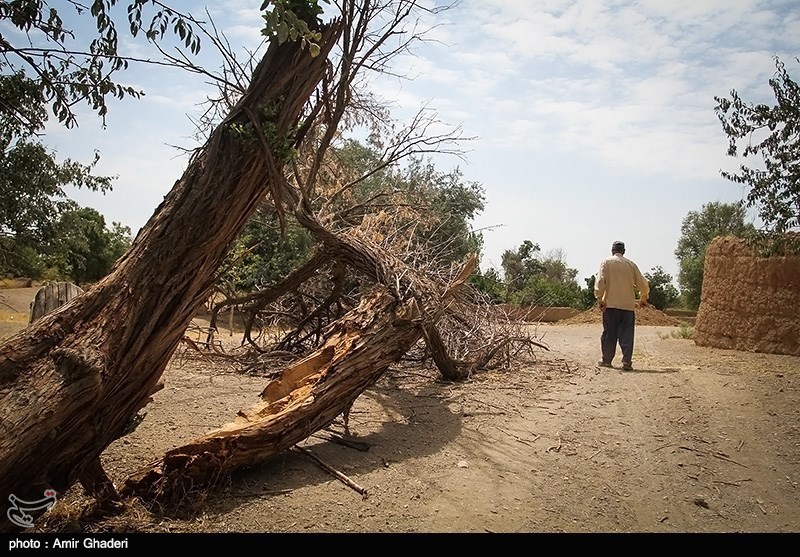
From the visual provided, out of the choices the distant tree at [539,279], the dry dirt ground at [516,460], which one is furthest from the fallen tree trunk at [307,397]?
the distant tree at [539,279]

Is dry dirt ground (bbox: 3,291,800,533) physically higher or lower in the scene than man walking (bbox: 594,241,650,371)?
lower

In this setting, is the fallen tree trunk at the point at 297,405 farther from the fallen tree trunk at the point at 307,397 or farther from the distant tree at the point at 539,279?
the distant tree at the point at 539,279

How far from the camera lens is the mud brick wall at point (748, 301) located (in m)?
8.77

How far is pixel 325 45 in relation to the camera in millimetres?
3697

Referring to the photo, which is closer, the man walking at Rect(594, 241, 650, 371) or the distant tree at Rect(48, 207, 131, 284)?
the man walking at Rect(594, 241, 650, 371)

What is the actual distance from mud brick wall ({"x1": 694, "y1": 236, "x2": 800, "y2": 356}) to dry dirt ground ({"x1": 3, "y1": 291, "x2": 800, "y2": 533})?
7.08ft

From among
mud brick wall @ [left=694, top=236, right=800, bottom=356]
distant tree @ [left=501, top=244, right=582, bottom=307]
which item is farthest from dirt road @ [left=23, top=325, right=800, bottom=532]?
distant tree @ [left=501, top=244, right=582, bottom=307]

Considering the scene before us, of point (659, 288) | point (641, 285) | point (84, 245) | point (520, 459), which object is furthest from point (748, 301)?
point (659, 288)

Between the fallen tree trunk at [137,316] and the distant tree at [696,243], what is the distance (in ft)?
81.3

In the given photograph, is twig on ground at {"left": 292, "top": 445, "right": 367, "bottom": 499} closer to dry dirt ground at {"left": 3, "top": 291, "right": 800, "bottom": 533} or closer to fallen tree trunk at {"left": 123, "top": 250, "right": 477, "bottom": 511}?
dry dirt ground at {"left": 3, "top": 291, "right": 800, "bottom": 533}

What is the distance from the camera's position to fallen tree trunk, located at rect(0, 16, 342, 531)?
285 centimetres

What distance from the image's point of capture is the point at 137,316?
Answer: 3.20 m

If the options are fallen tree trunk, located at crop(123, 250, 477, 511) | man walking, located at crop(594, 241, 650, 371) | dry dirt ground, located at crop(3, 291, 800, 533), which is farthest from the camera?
man walking, located at crop(594, 241, 650, 371)
